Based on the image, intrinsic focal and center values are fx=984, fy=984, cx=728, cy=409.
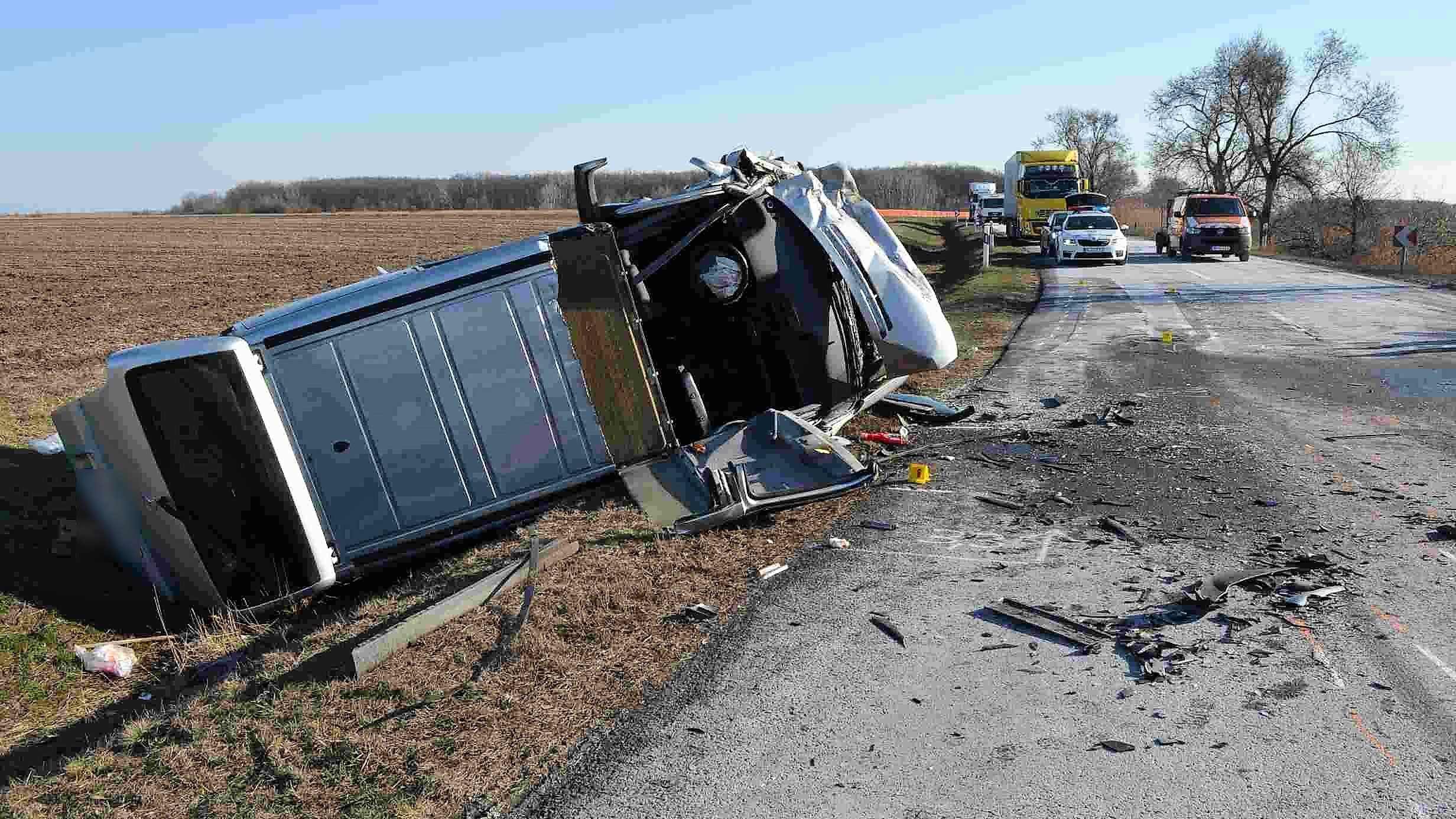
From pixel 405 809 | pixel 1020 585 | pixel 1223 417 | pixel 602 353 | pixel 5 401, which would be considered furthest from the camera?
pixel 5 401

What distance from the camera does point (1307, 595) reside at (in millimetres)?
4973

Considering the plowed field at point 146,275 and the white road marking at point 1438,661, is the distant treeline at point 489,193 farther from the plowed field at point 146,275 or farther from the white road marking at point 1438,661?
the white road marking at point 1438,661

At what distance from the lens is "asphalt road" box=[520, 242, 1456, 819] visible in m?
3.57

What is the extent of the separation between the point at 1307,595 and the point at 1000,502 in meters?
2.11

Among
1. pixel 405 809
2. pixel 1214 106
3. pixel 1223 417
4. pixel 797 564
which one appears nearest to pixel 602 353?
pixel 797 564

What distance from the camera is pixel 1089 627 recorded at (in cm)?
478

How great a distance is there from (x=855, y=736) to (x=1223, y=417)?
6.29 metres

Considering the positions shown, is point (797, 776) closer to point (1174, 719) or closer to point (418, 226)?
point (1174, 719)

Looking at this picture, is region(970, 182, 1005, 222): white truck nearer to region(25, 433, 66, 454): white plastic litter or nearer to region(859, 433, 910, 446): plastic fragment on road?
region(859, 433, 910, 446): plastic fragment on road

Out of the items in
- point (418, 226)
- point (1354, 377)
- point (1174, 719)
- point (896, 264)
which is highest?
point (418, 226)

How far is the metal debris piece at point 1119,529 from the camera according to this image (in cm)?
591

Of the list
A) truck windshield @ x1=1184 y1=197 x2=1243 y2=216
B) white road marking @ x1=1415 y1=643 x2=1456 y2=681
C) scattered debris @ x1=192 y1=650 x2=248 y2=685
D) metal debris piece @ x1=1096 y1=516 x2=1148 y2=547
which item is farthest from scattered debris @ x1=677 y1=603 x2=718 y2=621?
truck windshield @ x1=1184 y1=197 x2=1243 y2=216

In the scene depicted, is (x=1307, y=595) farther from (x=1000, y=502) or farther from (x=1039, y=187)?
(x=1039, y=187)

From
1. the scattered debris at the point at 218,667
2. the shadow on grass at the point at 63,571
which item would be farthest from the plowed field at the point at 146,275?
the scattered debris at the point at 218,667
